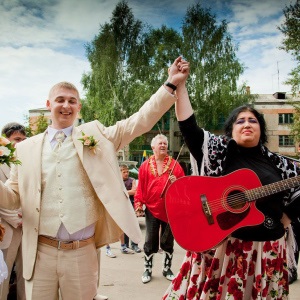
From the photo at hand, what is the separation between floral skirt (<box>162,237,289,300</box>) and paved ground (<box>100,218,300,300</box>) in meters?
1.69

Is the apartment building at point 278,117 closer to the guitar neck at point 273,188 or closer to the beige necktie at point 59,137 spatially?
the guitar neck at point 273,188

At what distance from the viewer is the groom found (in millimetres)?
2229

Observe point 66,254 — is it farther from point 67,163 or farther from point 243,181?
point 243,181

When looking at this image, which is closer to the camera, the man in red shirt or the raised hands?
the raised hands

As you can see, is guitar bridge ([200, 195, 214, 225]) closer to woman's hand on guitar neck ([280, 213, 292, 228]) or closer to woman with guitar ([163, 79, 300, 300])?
woman with guitar ([163, 79, 300, 300])

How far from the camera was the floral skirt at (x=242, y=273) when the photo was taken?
230cm

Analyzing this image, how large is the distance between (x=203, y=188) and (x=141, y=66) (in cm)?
2454

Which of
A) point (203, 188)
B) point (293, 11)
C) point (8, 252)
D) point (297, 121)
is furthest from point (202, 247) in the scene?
point (297, 121)

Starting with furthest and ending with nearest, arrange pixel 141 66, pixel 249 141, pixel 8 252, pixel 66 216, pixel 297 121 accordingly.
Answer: pixel 141 66 < pixel 297 121 < pixel 8 252 < pixel 249 141 < pixel 66 216

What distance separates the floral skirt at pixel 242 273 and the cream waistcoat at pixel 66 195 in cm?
92

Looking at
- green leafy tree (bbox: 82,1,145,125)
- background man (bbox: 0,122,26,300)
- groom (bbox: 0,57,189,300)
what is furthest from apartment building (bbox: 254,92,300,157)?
groom (bbox: 0,57,189,300)

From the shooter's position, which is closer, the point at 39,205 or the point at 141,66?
the point at 39,205

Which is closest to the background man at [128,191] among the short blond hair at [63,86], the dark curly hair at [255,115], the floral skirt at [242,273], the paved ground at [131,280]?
the paved ground at [131,280]

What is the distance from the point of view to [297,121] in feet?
77.1
